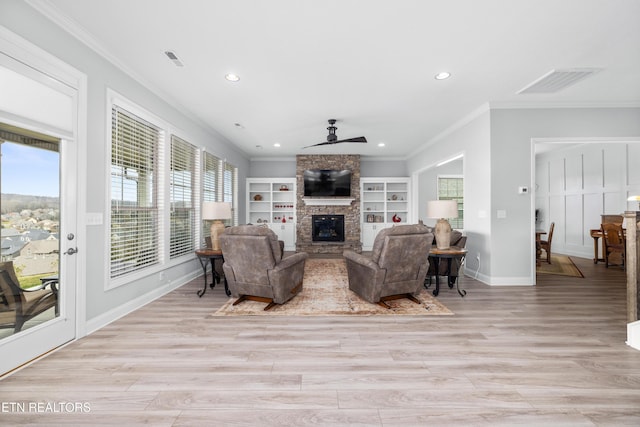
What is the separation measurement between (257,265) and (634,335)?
3.62m

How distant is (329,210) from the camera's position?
8.32 m

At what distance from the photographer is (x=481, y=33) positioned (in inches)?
102

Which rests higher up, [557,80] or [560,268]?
[557,80]

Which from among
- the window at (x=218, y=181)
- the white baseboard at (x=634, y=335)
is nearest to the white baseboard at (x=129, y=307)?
the window at (x=218, y=181)

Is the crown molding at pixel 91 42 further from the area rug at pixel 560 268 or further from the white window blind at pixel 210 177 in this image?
the area rug at pixel 560 268

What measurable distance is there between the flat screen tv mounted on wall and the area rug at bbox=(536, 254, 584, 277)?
4.76m

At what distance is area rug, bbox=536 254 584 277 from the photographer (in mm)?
5233

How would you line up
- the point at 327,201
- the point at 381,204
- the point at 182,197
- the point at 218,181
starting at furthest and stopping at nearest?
the point at 381,204 → the point at 327,201 → the point at 218,181 → the point at 182,197

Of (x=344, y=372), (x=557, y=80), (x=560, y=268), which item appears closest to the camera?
(x=344, y=372)

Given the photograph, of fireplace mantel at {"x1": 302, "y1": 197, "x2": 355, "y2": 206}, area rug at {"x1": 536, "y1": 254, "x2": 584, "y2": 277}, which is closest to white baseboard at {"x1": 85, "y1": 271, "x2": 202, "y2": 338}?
fireplace mantel at {"x1": 302, "y1": 197, "x2": 355, "y2": 206}

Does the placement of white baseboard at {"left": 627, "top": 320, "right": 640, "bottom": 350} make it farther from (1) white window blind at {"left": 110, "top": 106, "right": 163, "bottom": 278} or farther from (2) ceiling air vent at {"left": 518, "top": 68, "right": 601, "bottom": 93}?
(1) white window blind at {"left": 110, "top": 106, "right": 163, "bottom": 278}

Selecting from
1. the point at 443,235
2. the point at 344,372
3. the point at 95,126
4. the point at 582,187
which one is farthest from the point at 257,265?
the point at 582,187

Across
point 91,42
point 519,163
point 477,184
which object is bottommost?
point 477,184

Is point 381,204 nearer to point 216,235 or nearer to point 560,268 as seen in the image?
point 560,268
